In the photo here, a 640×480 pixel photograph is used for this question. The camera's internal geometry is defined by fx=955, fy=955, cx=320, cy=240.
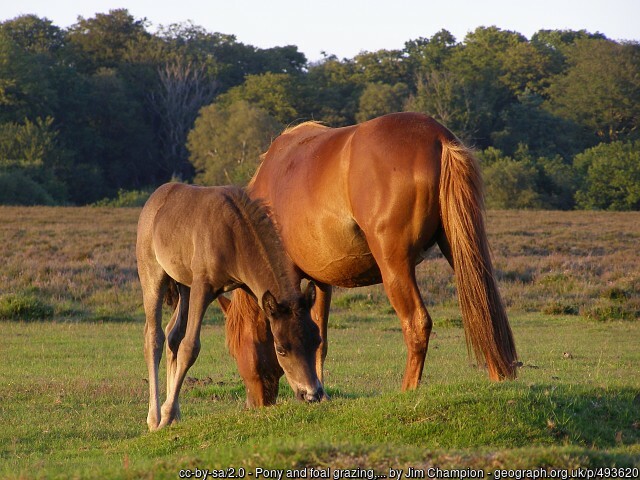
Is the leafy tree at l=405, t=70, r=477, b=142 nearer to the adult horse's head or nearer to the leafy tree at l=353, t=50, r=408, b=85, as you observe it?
the leafy tree at l=353, t=50, r=408, b=85

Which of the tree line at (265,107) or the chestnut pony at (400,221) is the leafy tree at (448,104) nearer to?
the tree line at (265,107)

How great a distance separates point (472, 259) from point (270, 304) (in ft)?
5.28

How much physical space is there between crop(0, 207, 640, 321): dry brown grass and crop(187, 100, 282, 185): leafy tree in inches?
976

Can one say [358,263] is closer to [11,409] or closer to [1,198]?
[11,409]

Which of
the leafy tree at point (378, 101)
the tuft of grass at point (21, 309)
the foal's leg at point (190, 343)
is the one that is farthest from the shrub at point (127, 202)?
the foal's leg at point (190, 343)

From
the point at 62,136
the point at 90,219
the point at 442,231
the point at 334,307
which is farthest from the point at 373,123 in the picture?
the point at 62,136

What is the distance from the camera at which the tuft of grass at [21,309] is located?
17380mm

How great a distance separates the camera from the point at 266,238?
786 cm

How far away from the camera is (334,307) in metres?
19.8

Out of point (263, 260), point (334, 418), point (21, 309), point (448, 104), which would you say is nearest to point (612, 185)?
point (448, 104)

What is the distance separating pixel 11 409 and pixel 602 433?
5.55m

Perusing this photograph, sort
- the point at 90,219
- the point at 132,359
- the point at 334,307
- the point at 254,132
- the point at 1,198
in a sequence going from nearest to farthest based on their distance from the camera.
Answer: the point at 132,359 → the point at 334,307 → the point at 90,219 → the point at 1,198 → the point at 254,132

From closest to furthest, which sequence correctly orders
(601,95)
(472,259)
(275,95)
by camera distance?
(472,259) → (275,95) → (601,95)

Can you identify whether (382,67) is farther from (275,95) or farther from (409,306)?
(409,306)
